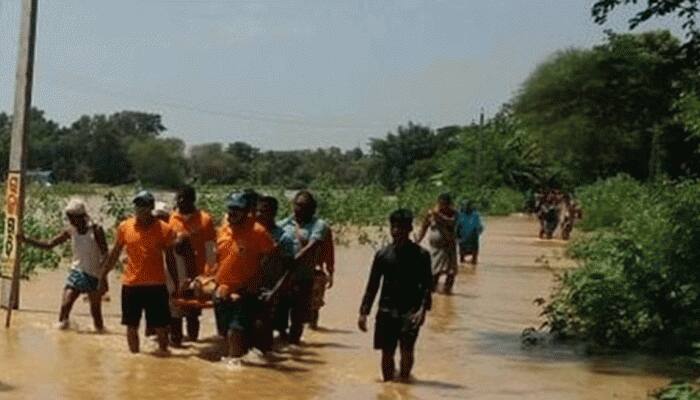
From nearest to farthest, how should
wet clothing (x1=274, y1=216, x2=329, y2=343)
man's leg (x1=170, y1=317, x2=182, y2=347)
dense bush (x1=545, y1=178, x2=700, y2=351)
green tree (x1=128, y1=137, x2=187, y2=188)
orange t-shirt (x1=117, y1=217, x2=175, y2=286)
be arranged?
orange t-shirt (x1=117, y1=217, x2=175, y2=286) < man's leg (x1=170, y1=317, x2=182, y2=347) < wet clothing (x1=274, y1=216, x2=329, y2=343) < dense bush (x1=545, y1=178, x2=700, y2=351) < green tree (x1=128, y1=137, x2=187, y2=188)

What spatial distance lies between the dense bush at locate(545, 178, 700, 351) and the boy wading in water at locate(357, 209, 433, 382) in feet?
12.5

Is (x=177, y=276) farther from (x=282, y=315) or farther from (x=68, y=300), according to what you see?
(x=68, y=300)

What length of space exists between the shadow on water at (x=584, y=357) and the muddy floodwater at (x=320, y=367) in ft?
0.07

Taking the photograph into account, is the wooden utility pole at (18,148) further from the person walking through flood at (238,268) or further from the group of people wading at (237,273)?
the person walking through flood at (238,268)

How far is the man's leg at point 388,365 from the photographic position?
1052 cm

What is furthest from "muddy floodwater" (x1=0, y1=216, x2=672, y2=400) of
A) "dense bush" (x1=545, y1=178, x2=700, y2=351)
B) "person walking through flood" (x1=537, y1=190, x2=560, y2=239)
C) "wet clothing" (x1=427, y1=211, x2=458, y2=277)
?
"person walking through flood" (x1=537, y1=190, x2=560, y2=239)

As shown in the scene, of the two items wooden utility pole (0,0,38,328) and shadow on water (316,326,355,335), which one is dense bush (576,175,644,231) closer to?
shadow on water (316,326,355,335)

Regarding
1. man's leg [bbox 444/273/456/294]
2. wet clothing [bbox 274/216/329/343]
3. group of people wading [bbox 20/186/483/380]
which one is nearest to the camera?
group of people wading [bbox 20/186/483/380]

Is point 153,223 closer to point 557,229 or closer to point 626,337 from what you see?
point 626,337

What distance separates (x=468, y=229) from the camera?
78.1 feet

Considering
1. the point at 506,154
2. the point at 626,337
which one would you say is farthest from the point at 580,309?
the point at 506,154

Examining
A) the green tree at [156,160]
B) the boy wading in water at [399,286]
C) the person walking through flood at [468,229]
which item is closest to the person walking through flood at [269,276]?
the boy wading in water at [399,286]

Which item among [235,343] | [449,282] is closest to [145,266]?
[235,343]

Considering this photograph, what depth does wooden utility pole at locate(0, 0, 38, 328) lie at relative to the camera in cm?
1398
